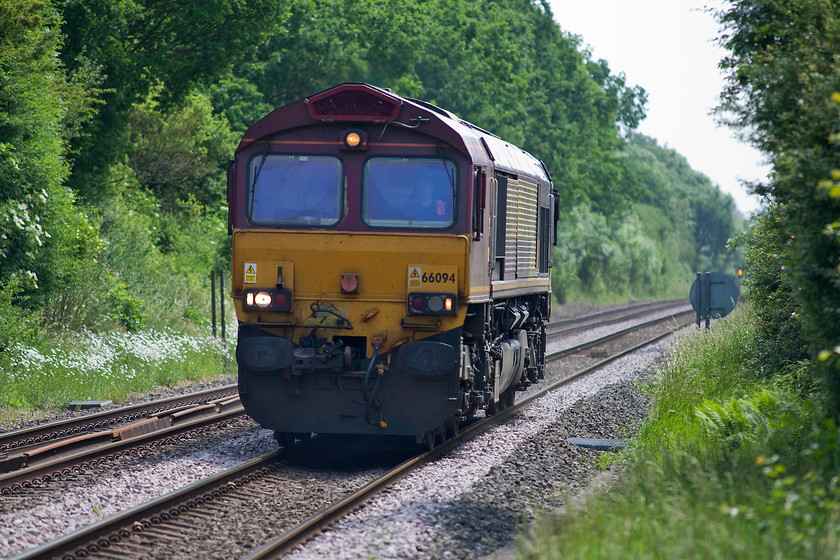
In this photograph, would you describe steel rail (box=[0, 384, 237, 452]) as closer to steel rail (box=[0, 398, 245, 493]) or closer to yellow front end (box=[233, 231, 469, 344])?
steel rail (box=[0, 398, 245, 493])

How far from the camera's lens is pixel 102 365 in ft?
52.3

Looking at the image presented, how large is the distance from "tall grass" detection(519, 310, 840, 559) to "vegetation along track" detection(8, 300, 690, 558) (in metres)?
1.74

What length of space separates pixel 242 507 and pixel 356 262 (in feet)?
9.36

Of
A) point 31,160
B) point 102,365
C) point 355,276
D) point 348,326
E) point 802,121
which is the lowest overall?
point 102,365

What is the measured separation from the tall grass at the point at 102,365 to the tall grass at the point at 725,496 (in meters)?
8.42

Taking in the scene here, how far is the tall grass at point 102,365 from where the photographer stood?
44.9ft

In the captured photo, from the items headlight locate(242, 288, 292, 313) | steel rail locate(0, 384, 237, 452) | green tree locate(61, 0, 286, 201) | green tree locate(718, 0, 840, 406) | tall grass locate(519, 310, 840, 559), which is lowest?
steel rail locate(0, 384, 237, 452)

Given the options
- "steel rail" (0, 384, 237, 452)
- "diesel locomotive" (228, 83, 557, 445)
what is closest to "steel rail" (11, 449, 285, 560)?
"diesel locomotive" (228, 83, 557, 445)

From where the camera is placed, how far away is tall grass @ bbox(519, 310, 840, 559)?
4867mm

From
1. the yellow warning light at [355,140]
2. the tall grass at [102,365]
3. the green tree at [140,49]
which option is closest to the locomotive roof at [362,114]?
the yellow warning light at [355,140]

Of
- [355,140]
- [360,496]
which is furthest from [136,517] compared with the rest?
[355,140]

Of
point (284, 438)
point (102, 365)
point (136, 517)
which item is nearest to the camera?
point (136, 517)

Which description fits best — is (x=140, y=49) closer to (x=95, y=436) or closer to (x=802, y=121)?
(x=95, y=436)

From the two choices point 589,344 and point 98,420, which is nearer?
point 98,420
